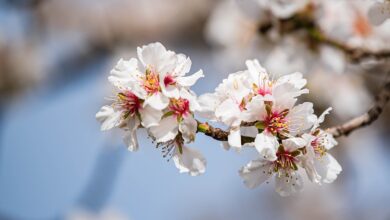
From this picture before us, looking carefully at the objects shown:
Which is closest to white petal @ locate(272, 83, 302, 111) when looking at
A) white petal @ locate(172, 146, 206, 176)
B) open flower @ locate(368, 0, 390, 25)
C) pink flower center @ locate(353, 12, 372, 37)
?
white petal @ locate(172, 146, 206, 176)

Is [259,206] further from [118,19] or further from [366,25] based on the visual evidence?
[366,25]

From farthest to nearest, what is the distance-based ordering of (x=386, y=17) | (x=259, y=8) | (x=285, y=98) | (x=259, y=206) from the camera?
1. (x=259, y=206)
2. (x=259, y=8)
3. (x=386, y=17)
4. (x=285, y=98)

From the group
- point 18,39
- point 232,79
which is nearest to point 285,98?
point 232,79

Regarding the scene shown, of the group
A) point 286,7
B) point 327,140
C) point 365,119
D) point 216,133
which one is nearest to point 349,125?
point 365,119

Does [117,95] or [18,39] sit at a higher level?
[18,39]

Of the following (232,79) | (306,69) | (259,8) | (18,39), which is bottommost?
(232,79)

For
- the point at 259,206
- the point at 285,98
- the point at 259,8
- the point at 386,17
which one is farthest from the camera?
the point at 259,206
